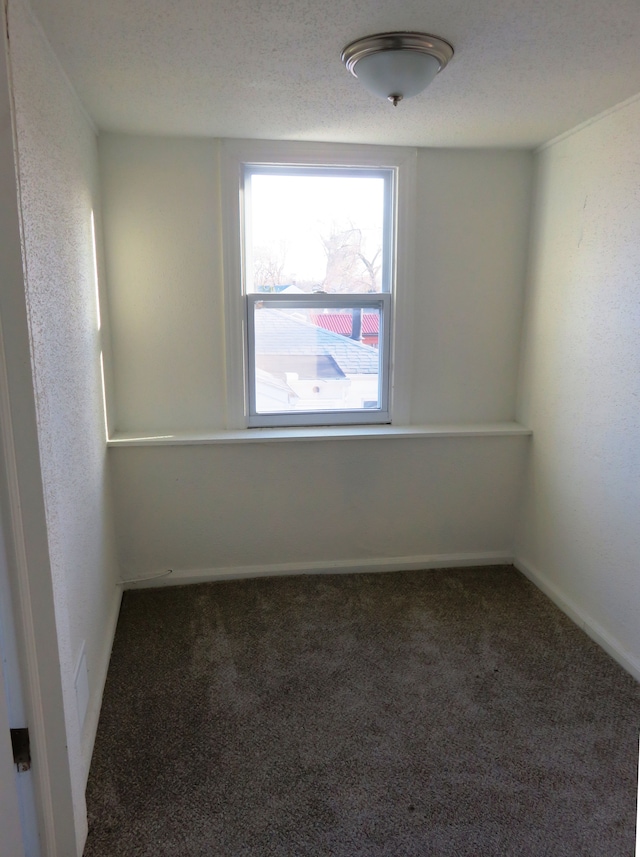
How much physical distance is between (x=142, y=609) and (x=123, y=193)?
2.00m

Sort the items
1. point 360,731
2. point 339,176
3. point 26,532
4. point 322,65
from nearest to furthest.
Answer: point 26,532
point 322,65
point 360,731
point 339,176

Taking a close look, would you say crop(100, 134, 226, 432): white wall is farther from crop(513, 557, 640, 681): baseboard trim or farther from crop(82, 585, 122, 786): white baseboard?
crop(513, 557, 640, 681): baseboard trim

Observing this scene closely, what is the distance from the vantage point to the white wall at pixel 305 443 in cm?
275

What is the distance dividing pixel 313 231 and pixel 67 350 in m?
1.52

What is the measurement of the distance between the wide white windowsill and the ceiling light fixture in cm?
156

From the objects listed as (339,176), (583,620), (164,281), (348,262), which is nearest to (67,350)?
(164,281)

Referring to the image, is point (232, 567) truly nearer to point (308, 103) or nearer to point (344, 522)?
point (344, 522)

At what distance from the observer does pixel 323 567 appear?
121 inches

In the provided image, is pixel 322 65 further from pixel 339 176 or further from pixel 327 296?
pixel 327 296

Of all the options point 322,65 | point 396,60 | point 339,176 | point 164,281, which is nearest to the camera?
point 396,60

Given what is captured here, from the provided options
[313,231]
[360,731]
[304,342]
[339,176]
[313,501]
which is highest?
[339,176]

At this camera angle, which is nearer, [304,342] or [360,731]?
[360,731]

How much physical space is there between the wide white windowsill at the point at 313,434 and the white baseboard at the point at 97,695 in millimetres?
776

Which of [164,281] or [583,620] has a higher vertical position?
[164,281]
